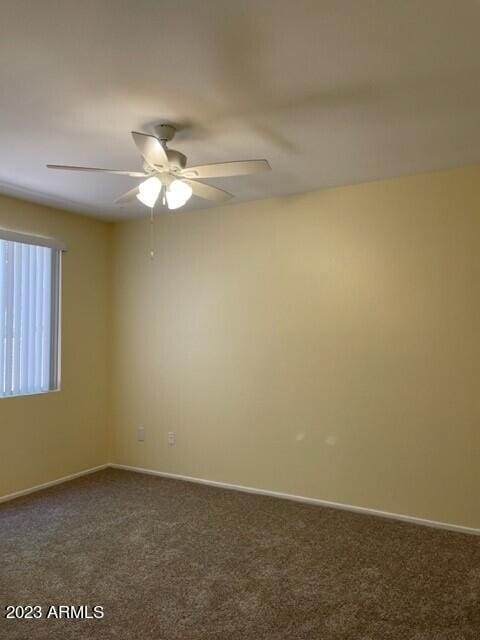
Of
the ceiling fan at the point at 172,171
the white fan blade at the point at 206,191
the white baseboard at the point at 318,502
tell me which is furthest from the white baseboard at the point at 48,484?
the white fan blade at the point at 206,191

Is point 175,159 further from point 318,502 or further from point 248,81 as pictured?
point 318,502

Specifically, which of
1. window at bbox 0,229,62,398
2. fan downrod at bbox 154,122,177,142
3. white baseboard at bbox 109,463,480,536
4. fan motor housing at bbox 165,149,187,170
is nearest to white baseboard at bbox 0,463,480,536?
white baseboard at bbox 109,463,480,536

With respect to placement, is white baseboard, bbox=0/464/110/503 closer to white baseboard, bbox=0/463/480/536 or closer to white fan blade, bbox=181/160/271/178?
white baseboard, bbox=0/463/480/536

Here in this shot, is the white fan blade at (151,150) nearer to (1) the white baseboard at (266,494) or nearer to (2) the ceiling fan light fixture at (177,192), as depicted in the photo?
(2) the ceiling fan light fixture at (177,192)

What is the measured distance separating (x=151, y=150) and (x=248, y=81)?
53 centimetres

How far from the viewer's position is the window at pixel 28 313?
12.7 ft

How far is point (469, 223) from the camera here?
325cm

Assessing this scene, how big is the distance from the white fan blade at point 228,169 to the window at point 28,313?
2.03 meters

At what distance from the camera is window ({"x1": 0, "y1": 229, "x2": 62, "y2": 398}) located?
3869mm

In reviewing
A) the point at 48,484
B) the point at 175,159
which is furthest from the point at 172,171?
the point at 48,484

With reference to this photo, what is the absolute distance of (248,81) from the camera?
214 centimetres

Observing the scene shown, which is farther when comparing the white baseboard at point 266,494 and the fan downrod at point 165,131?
the white baseboard at point 266,494

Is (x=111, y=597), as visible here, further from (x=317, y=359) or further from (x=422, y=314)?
(x=422, y=314)

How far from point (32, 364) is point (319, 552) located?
2746 millimetres
